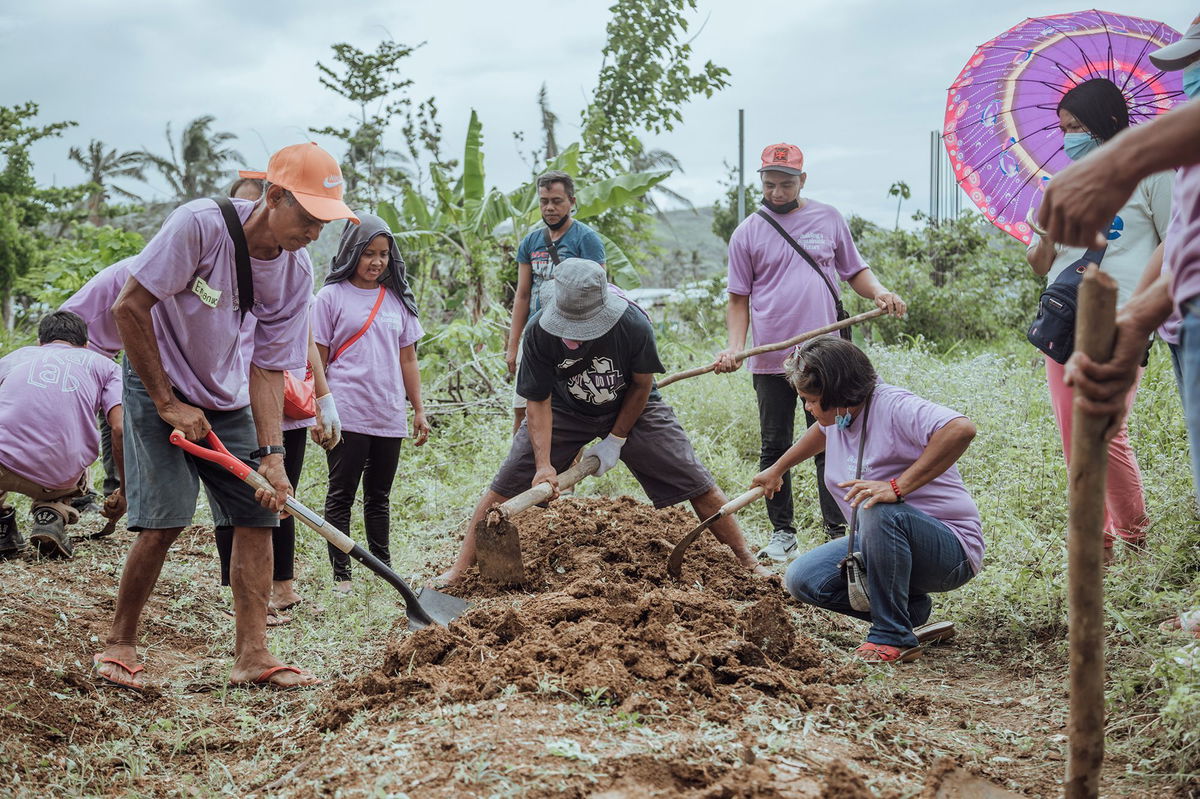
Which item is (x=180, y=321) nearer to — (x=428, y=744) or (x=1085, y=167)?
(x=428, y=744)

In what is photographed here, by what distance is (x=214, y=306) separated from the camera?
141 inches

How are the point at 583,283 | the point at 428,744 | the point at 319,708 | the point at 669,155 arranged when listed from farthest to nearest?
the point at 669,155, the point at 583,283, the point at 319,708, the point at 428,744

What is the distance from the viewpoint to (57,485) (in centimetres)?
568

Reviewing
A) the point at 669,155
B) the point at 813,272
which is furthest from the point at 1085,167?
the point at 669,155

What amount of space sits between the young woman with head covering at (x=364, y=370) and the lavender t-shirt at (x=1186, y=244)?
3856 mm

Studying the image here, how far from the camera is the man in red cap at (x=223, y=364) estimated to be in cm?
347

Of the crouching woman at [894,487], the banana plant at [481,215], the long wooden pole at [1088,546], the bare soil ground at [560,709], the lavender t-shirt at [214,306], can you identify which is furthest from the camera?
the banana plant at [481,215]

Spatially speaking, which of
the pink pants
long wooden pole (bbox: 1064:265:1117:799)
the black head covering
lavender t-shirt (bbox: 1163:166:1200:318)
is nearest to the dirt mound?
long wooden pole (bbox: 1064:265:1117:799)

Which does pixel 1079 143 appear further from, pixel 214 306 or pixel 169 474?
pixel 169 474

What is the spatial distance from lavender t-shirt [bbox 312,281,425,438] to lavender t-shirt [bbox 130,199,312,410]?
1.16 meters

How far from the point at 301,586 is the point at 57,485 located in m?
1.54

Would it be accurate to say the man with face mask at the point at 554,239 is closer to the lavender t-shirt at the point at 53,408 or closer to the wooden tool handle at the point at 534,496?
the wooden tool handle at the point at 534,496

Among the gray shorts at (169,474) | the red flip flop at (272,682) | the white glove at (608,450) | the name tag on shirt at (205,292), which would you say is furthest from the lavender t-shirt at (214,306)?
the white glove at (608,450)

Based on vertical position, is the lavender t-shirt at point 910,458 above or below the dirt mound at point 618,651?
above
